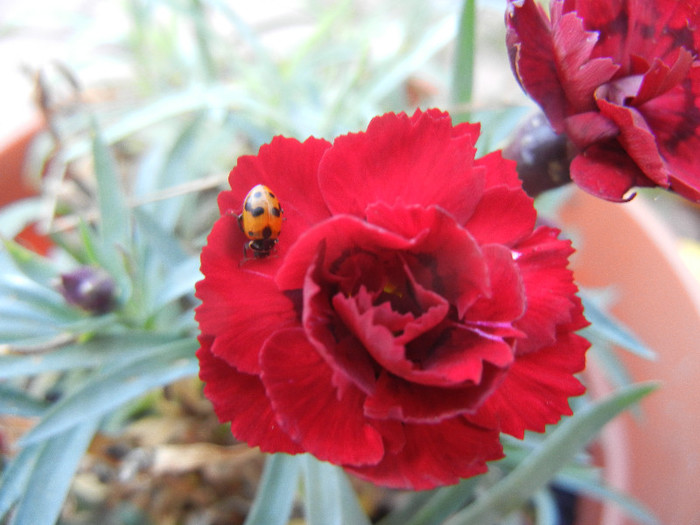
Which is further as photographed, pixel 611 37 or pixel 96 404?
pixel 96 404

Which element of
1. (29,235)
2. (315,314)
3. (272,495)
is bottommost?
(29,235)

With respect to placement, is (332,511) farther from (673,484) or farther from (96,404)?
(673,484)

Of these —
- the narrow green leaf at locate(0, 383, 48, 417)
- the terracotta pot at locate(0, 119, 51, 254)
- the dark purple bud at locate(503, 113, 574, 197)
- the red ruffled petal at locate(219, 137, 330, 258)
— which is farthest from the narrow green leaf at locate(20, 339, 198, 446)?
the terracotta pot at locate(0, 119, 51, 254)

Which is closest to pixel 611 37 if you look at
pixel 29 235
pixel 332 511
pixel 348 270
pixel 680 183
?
pixel 680 183

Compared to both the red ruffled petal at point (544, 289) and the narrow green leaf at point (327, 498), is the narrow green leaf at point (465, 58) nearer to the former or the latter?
the red ruffled petal at point (544, 289)

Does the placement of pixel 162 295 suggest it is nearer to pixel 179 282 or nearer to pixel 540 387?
pixel 179 282

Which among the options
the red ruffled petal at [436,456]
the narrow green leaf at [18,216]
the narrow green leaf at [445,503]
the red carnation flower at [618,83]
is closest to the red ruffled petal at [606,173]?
the red carnation flower at [618,83]
